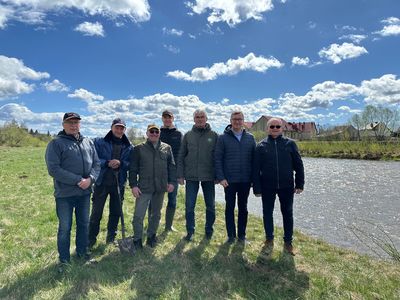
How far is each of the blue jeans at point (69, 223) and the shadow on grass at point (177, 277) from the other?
283 mm

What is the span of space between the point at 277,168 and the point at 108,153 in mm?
2909

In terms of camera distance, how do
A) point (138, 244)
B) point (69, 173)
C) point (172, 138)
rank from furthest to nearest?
point (172, 138) → point (138, 244) → point (69, 173)

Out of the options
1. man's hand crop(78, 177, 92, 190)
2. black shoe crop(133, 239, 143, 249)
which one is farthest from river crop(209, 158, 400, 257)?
man's hand crop(78, 177, 92, 190)

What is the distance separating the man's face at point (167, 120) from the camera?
22.5 ft

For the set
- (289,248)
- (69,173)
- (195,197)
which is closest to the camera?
(69,173)

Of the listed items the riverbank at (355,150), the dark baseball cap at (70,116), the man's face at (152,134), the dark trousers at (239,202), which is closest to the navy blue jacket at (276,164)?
the dark trousers at (239,202)

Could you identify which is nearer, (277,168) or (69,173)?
(69,173)

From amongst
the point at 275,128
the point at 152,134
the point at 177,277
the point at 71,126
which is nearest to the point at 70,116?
the point at 71,126

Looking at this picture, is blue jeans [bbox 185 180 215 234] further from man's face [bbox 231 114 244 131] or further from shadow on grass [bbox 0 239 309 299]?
man's face [bbox 231 114 244 131]

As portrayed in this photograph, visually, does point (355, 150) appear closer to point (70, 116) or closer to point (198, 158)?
point (198, 158)

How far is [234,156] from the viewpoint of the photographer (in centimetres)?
603

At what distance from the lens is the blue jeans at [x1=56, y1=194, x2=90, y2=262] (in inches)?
193

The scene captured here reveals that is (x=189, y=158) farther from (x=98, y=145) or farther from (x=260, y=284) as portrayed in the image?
(x=260, y=284)

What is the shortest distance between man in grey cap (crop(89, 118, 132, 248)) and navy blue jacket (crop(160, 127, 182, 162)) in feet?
3.76
